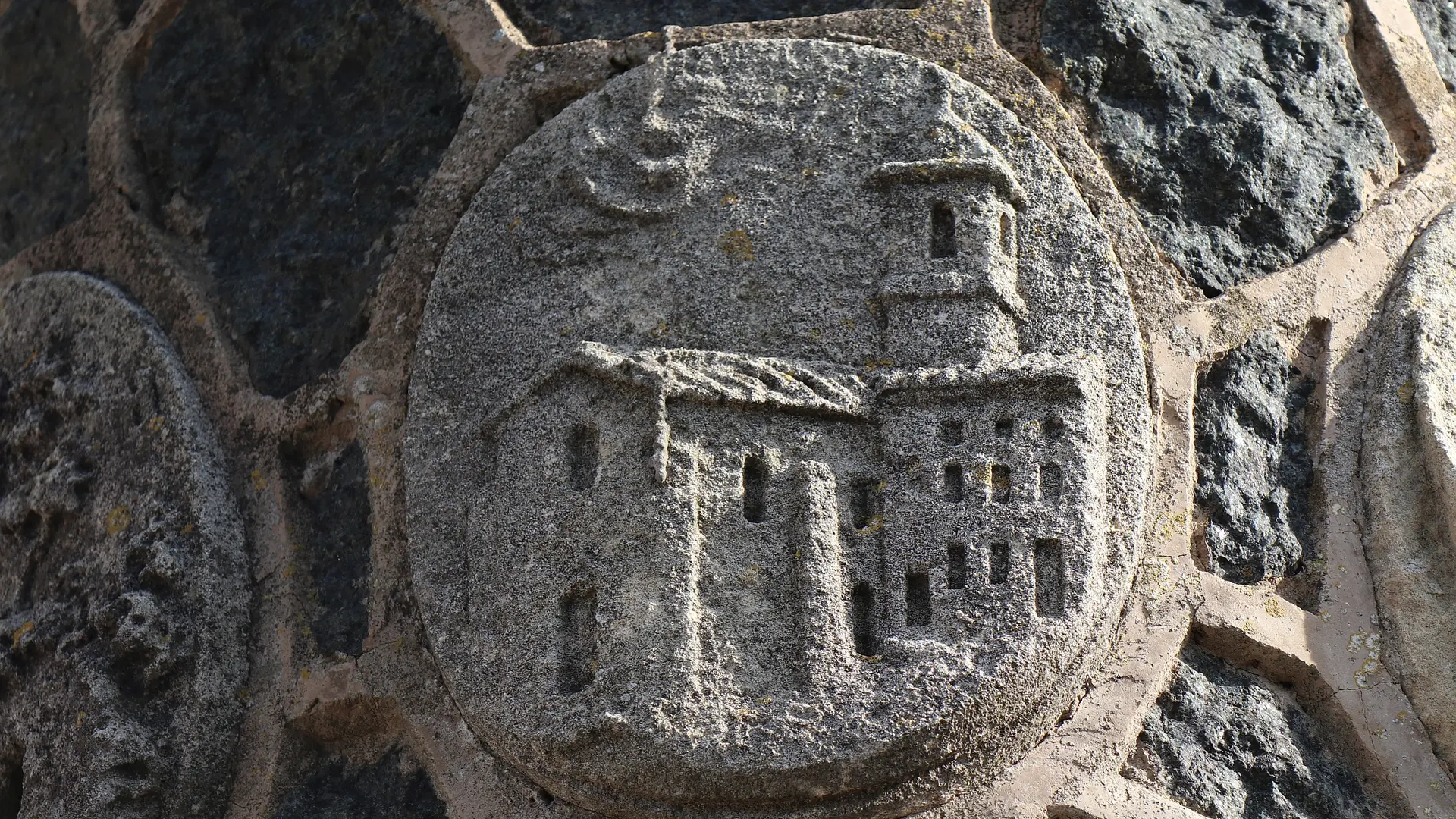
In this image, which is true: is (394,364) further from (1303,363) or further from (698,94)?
(1303,363)

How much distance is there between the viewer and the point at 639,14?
3.91 meters

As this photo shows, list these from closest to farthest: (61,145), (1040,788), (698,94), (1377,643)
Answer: (1040,788) → (1377,643) → (698,94) → (61,145)

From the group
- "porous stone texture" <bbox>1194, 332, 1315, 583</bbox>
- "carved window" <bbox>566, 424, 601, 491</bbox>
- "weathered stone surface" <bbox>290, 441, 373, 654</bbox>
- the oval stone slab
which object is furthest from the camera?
"weathered stone surface" <bbox>290, 441, 373, 654</bbox>

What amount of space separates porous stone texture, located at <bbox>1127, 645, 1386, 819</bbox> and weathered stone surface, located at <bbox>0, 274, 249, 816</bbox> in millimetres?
1817

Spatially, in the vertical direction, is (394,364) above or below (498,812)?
above

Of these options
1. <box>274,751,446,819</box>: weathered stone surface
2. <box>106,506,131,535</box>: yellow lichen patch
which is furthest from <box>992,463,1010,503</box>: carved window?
<box>106,506,131,535</box>: yellow lichen patch

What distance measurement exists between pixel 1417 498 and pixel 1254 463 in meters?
0.31

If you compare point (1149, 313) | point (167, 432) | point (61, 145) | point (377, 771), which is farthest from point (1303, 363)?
point (61, 145)

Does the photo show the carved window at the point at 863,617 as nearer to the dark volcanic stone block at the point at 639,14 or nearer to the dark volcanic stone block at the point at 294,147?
the dark volcanic stone block at the point at 294,147

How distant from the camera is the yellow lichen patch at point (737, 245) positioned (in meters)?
3.38

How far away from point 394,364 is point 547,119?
2.06 ft

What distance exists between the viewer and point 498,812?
3121 millimetres

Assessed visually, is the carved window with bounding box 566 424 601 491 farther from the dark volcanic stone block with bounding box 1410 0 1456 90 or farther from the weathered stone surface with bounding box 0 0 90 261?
the dark volcanic stone block with bounding box 1410 0 1456 90

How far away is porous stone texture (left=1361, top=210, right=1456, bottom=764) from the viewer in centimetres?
327
